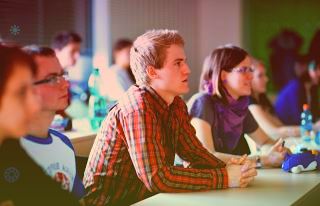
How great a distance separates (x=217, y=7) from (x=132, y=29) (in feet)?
3.74

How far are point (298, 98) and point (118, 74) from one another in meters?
1.42

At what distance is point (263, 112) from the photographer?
3350 mm

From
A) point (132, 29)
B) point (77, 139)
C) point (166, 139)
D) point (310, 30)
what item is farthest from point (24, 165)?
point (310, 30)

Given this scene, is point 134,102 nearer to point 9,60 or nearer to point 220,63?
point 9,60

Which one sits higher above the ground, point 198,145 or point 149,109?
point 149,109

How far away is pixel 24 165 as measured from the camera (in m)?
1.10

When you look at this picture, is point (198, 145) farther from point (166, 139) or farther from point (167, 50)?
point (167, 50)

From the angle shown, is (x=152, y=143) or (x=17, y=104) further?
(x=152, y=143)

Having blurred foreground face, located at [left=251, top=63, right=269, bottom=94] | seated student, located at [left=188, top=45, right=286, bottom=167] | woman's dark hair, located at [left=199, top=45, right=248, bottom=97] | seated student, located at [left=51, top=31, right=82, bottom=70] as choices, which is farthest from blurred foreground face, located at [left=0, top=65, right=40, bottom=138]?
seated student, located at [left=51, top=31, right=82, bottom=70]

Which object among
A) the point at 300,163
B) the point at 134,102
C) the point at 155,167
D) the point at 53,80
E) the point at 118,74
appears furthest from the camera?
the point at 118,74

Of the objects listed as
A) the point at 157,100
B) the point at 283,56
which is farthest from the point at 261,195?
the point at 283,56

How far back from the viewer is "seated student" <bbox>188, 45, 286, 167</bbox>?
2336 mm

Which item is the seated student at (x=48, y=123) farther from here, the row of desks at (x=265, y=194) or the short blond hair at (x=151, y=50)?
the short blond hair at (x=151, y=50)

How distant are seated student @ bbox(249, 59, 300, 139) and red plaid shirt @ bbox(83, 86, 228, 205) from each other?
56.1 inches
